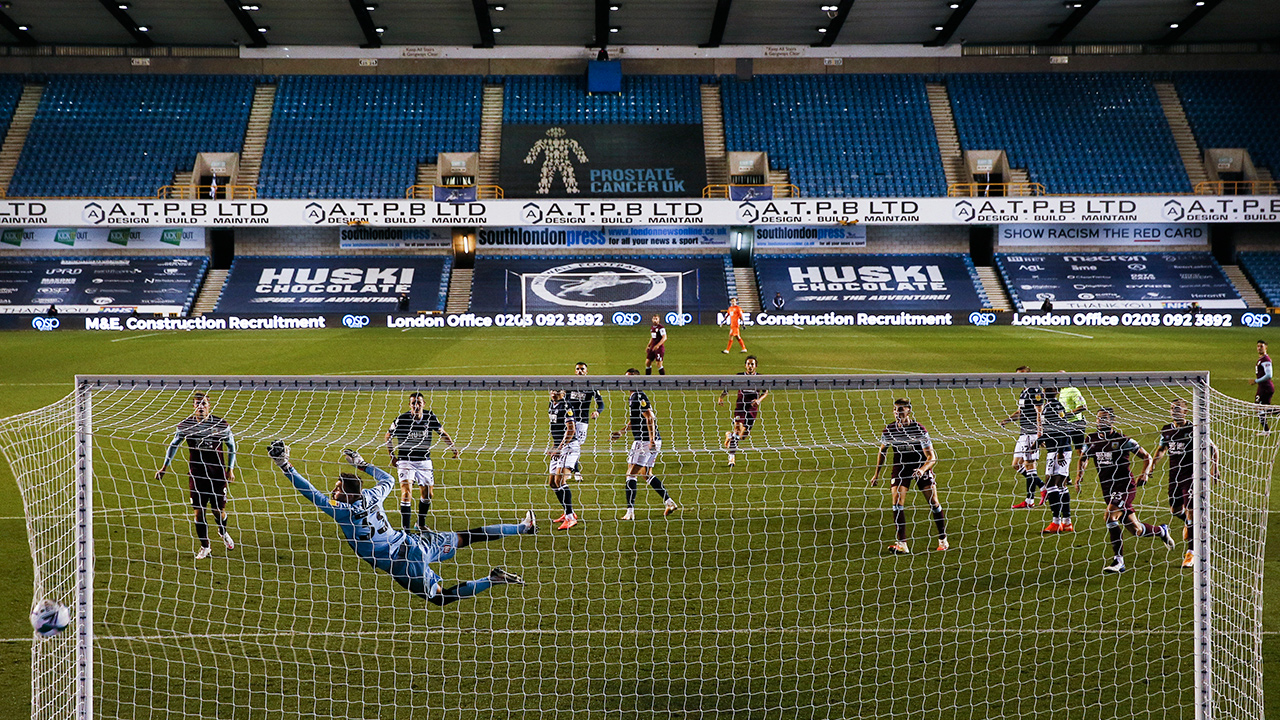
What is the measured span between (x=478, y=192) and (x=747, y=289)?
40.1 ft

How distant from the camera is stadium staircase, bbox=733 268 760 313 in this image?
39.0 meters

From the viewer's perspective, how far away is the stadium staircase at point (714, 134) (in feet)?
142

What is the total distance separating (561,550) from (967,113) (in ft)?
136

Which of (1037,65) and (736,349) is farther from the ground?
(1037,65)

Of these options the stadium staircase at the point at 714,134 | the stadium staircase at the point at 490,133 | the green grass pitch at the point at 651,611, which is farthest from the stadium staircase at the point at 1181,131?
the green grass pitch at the point at 651,611

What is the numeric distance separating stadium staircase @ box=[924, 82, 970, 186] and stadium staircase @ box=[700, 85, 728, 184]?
32.7ft

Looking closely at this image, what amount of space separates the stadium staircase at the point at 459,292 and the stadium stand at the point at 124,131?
1206 cm

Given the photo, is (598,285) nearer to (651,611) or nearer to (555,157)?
(555,157)

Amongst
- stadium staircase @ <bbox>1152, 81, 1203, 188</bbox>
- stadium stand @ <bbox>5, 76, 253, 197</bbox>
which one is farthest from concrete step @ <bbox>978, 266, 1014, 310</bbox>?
stadium stand @ <bbox>5, 76, 253, 197</bbox>

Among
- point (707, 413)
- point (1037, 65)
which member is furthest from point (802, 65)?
point (707, 413)

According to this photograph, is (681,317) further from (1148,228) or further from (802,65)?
(1148,228)

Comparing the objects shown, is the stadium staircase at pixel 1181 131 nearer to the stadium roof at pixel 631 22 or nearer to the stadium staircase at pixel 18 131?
the stadium roof at pixel 631 22

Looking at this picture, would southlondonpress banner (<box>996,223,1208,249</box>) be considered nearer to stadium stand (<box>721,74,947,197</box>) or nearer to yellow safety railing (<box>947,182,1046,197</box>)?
yellow safety railing (<box>947,182,1046,197</box>)

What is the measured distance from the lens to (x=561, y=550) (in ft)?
31.4
